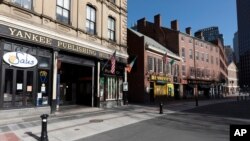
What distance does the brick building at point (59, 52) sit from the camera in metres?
14.5

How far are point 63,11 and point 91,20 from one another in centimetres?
352

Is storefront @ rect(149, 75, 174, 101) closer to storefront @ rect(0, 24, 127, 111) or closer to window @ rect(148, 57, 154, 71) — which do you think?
window @ rect(148, 57, 154, 71)

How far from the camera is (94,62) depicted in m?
21.9

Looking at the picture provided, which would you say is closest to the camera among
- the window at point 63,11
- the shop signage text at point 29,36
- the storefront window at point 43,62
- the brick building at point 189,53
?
the shop signage text at point 29,36

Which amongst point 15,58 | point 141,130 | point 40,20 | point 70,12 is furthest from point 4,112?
point 70,12

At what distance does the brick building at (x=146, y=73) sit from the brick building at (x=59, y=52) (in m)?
7.62

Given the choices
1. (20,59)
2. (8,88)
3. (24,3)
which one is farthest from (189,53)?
(8,88)

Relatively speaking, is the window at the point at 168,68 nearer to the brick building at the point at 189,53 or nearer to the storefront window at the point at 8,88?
the brick building at the point at 189,53

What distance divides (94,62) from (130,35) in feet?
46.7

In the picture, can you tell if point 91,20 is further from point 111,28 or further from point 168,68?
point 168,68

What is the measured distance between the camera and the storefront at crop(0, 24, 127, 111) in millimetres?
14375

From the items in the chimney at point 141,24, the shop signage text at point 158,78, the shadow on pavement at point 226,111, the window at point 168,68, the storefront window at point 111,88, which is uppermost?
the chimney at point 141,24

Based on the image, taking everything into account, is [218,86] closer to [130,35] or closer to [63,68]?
[130,35]

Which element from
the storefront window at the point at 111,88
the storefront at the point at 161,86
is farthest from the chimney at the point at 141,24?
the storefront window at the point at 111,88
